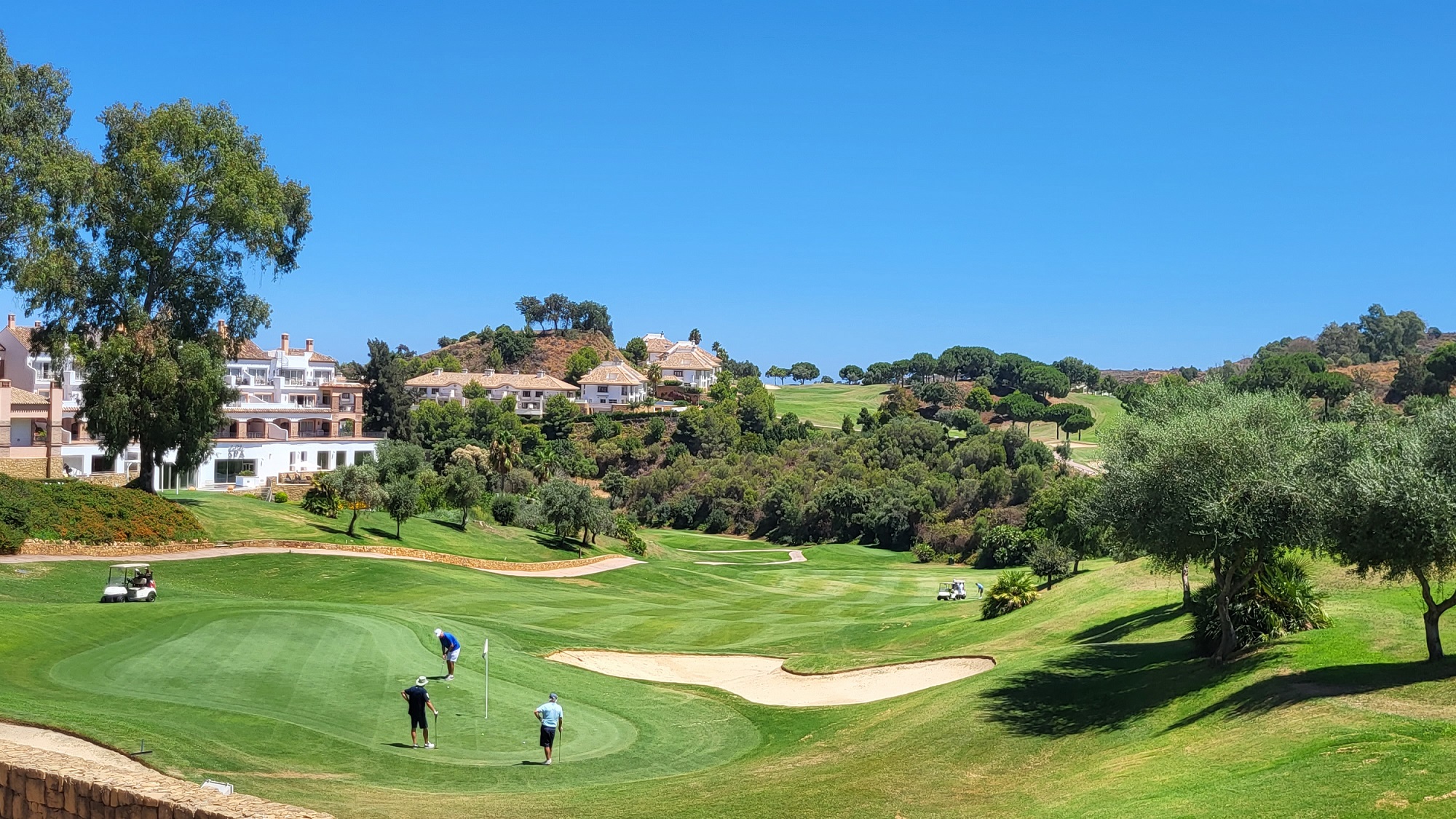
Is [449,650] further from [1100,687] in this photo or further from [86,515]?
[86,515]

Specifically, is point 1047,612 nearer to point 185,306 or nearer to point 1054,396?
point 185,306

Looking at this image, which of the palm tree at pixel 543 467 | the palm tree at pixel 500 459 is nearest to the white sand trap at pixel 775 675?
the palm tree at pixel 500 459

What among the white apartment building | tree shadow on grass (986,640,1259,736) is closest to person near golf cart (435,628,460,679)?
tree shadow on grass (986,640,1259,736)

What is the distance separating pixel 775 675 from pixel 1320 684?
17.4 meters

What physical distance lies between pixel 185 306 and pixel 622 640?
2899cm

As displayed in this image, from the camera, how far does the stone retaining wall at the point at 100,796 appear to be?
13.3 metres

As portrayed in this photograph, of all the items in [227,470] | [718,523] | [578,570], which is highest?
[227,470]

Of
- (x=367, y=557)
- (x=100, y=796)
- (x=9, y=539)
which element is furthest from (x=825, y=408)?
(x=100, y=796)

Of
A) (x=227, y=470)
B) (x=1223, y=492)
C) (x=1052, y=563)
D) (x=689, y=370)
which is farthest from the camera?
(x=689, y=370)

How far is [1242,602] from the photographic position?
26188mm

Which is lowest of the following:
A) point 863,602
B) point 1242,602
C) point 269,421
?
point 863,602

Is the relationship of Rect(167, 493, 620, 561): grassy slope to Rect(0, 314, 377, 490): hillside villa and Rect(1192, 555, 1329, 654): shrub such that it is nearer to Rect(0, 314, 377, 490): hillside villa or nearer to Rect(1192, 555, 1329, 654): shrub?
Rect(0, 314, 377, 490): hillside villa

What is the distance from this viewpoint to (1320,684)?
20.8m

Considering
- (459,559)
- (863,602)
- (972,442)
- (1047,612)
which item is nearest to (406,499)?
(459,559)
